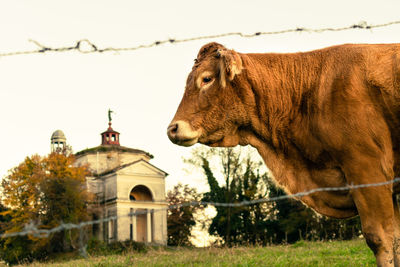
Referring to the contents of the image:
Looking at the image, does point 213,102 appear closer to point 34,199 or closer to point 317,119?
point 317,119

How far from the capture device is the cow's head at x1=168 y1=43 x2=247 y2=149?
5.98 meters

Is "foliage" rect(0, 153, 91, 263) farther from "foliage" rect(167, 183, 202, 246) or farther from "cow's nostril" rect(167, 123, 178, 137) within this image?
"cow's nostril" rect(167, 123, 178, 137)

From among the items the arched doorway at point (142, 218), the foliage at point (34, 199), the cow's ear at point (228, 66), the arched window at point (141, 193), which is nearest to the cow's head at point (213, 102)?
the cow's ear at point (228, 66)

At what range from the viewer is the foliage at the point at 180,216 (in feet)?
186

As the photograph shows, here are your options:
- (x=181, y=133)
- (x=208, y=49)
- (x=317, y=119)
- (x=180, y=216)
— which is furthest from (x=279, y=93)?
(x=180, y=216)

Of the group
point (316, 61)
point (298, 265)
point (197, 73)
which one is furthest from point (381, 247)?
point (298, 265)

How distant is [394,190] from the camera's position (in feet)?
18.6

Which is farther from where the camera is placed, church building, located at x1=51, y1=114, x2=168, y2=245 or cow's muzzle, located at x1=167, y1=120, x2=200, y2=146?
church building, located at x1=51, y1=114, x2=168, y2=245

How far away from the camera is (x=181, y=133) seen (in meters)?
5.91

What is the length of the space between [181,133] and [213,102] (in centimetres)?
53

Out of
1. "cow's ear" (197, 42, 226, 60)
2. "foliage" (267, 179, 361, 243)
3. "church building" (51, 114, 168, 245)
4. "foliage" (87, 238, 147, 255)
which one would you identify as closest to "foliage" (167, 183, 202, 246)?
"church building" (51, 114, 168, 245)

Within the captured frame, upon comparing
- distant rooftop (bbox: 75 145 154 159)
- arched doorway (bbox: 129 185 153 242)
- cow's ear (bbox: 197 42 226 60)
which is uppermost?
distant rooftop (bbox: 75 145 154 159)

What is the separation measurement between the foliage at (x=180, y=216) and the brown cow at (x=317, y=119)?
49.0 meters

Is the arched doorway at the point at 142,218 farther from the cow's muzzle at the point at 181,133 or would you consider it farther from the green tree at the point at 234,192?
the cow's muzzle at the point at 181,133
